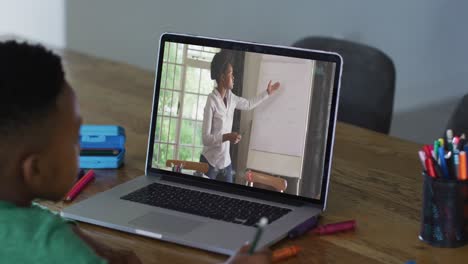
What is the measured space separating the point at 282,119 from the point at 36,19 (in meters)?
2.38

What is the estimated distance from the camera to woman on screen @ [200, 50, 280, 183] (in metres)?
1.46

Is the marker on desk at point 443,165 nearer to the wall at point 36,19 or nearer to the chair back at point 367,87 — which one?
the chair back at point 367,87

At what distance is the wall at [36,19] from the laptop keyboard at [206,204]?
212cm

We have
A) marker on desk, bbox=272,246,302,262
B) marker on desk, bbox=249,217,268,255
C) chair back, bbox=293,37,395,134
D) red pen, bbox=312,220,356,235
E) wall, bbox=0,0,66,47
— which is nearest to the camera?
marker on desk, bbox=249,217,268,255

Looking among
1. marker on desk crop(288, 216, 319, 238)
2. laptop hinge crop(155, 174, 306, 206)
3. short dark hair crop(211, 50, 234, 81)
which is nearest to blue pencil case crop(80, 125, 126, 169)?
laptop hinge crop(155, 174, 306, 206)

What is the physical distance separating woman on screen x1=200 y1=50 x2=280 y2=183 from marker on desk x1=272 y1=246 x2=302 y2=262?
24 cm

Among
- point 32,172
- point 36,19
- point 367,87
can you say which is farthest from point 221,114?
point 36,19

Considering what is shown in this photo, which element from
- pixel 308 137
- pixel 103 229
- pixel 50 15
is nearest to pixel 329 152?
pixel 308 137

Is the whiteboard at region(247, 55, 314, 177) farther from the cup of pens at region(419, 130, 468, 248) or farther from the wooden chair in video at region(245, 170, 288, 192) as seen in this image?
the cup of pens at region(419, 130, 468, 248)

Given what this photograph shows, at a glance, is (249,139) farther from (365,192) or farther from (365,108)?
(365,108)

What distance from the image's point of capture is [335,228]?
1354 mm

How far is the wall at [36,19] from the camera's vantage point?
3.50 metres

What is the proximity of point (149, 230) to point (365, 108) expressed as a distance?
1.16 m

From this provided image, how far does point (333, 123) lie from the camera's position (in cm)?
140
